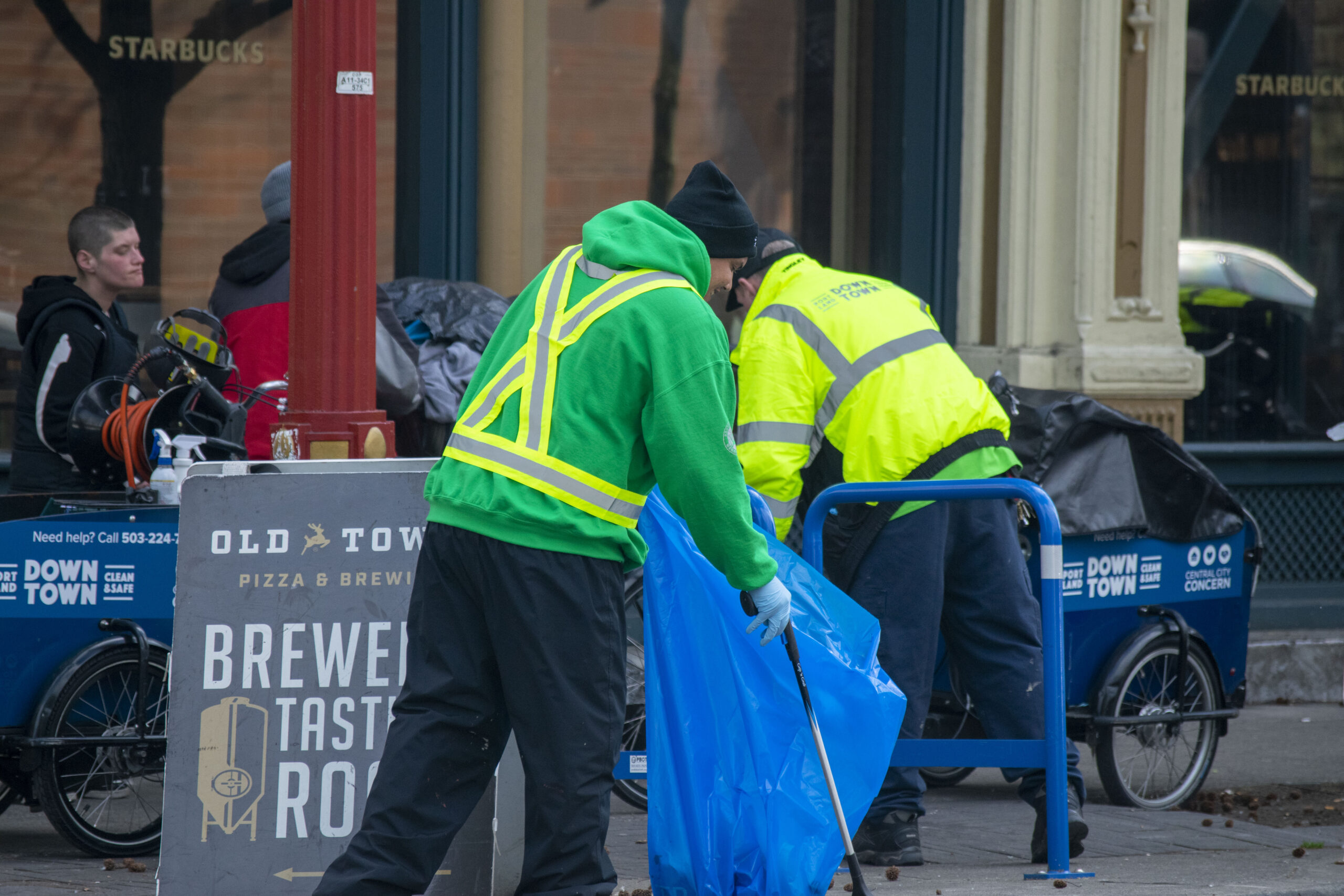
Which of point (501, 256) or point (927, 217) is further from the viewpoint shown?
point (927, 217)

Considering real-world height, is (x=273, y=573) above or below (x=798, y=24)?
below

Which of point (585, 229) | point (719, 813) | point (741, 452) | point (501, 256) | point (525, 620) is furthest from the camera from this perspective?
point (501, 256)

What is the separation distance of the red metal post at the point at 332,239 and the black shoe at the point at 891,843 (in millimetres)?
1862

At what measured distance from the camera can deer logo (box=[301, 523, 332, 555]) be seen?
4.23 m

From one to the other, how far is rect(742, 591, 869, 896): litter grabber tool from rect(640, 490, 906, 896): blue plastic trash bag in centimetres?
3

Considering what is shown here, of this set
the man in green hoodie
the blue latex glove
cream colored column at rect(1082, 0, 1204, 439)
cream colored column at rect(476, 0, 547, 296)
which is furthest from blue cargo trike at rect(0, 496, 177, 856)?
cream colored column at rect(1082, 0, 1204, 439)

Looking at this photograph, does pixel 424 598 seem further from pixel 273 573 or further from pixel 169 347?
pixel 169 347

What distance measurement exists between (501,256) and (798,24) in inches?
81.0

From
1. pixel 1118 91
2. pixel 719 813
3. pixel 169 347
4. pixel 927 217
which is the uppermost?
pixel 1118 91

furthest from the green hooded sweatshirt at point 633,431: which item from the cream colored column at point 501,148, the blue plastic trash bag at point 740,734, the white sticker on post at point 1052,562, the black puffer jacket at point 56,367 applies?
the cream colored column at point 501,148

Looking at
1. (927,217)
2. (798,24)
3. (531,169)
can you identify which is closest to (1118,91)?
(927,217)

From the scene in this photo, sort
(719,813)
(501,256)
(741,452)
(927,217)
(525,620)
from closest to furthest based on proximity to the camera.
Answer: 1. (525,620)
2. (719,813)
3. (741,452)
4. (501,256)
5. (927,217)

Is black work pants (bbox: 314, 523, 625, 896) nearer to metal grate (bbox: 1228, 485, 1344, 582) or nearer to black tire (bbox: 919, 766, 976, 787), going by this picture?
black tire (bbox: 919, 766, 976, 787)

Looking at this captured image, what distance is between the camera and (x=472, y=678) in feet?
12.1
